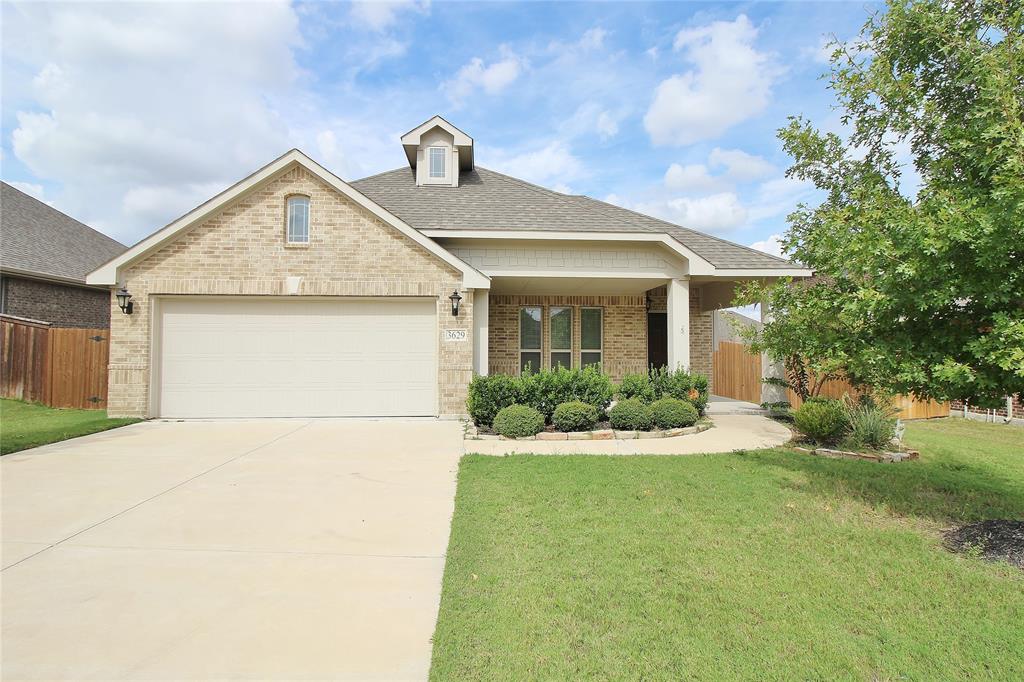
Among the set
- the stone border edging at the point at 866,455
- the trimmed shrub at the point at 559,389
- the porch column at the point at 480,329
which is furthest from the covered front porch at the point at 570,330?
the stone border edging at the point at 866,455

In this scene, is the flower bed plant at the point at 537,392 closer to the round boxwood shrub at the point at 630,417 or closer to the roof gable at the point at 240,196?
the round boxwood shrub at the point at 630,417

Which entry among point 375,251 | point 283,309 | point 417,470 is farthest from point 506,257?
point 417,470

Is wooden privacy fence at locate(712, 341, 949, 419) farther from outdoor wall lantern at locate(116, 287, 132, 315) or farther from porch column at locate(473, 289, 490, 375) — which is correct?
outdoor wall lantern at locate(116, 287, 132, 315)

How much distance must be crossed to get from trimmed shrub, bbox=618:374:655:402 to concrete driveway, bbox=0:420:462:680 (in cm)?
471

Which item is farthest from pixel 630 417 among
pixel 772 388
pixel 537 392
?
pixel 772 388

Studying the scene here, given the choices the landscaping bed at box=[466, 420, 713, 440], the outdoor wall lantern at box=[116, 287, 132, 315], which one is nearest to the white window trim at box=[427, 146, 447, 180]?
the outdoor wall lantern at box=[116, 287, 132, 315]

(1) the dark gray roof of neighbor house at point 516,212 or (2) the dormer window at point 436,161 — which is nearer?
(1) the dark gray roof of neighbor house at point 516,212

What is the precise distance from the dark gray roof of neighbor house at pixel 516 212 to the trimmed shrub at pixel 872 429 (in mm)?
4327

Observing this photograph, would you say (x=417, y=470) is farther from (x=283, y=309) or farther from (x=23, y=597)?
(x=283, y=309)

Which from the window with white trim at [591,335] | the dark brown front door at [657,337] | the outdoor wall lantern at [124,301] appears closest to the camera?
the outdoor wall lantern at [124,301]

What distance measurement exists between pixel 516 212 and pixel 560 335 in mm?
3949

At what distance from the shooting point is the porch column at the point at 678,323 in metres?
11.9

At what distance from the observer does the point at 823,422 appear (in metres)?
8.49

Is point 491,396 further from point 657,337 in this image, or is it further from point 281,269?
point 657,337
